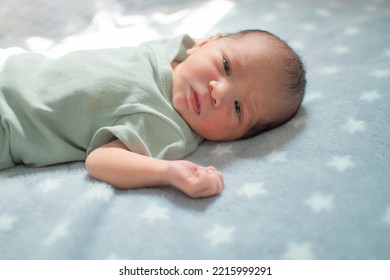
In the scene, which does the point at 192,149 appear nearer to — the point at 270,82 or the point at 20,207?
the point at 270,82

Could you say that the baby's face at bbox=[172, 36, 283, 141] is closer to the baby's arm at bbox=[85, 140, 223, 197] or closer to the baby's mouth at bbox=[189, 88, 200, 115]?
the baby's mouth at bbox=[189, 88, 200, 115]

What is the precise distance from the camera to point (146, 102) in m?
1.13

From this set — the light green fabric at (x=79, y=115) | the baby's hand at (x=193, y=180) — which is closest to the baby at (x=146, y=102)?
the light green fabric at (x=79, y=115)

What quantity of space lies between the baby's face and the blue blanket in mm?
66

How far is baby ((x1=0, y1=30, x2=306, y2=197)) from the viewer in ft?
3.58

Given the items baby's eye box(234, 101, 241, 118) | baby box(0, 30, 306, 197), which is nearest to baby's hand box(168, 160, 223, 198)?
baby box(0, 30, 306, 197)

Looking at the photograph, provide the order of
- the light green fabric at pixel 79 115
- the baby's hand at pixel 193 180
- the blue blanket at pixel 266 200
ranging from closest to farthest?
the blue blanket at pixel 266 200, the baby's hand at pixel 193 180, the light green fabric at pixel 79 115

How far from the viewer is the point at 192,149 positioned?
45.7 inches

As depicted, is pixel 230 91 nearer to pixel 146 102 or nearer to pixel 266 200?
pixel 146 102

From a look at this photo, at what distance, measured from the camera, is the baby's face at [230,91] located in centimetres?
113

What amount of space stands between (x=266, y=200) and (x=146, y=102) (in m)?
0.42

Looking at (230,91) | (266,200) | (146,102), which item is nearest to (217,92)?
(230,91)

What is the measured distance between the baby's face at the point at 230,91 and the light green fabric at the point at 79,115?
0.17ft

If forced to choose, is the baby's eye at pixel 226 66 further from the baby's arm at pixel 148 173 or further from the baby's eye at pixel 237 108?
the baby's arm at pixel 148 173
